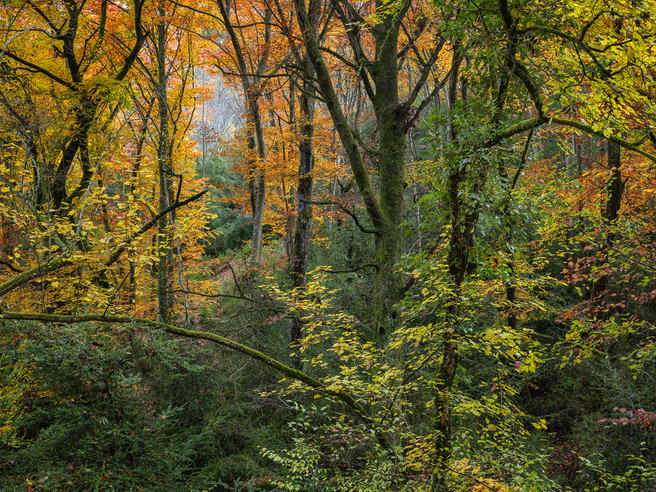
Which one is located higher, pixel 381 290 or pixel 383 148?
pixel 383 148

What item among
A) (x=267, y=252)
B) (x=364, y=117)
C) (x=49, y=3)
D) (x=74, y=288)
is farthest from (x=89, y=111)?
(x=364, y=117)

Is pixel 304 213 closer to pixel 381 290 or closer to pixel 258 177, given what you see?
pixel 258 177

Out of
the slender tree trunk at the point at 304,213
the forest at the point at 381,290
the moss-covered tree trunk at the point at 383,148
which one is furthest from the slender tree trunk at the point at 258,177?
the moss-covered tree trunk at the point at 383,148

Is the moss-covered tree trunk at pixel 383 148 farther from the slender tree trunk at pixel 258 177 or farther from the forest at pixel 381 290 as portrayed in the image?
the slender tree trunk at pixel 258 177

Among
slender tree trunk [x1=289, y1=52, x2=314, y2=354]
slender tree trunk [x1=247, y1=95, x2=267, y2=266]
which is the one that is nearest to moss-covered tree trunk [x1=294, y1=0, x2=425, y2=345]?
slender tree trunk [x1=289, y1=52, x2=314, y2=354]

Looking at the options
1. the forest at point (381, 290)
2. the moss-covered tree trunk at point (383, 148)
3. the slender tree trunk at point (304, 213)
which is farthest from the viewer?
the slender tree trunk at point (304, 213)

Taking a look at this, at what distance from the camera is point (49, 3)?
574 centimetres

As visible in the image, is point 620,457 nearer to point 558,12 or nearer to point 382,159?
point 382,159

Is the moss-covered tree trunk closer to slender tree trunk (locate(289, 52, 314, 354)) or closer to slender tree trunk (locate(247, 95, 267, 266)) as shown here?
slender tree trunk (locate(289, 52, 314, 354))

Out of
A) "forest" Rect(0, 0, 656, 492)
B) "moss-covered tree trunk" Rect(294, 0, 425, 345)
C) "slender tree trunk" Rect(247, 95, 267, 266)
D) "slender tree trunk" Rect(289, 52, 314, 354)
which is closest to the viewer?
"forest" Rect(0, 0, 656, 492)

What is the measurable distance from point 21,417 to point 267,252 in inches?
441

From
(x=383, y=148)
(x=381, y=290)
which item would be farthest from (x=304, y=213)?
(x=381, y=290)

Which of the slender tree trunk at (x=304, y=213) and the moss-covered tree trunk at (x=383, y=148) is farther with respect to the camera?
the slender tree trunk at (x=304, y=213)

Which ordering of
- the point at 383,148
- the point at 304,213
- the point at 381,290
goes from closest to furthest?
the point at 381,290 < the point at 383,148 < the point at 304,213
